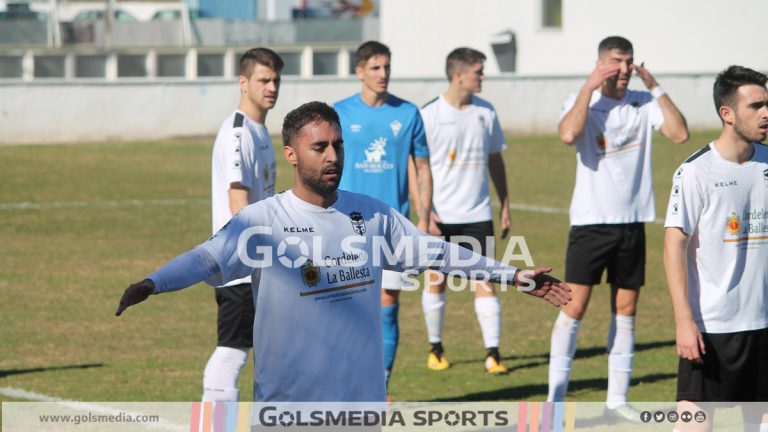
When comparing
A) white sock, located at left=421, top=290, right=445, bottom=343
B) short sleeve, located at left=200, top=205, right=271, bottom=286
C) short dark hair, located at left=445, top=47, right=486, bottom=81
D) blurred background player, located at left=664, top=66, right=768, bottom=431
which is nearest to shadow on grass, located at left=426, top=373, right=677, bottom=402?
white sock, located at left=421, top=290, right=445, bottom=343

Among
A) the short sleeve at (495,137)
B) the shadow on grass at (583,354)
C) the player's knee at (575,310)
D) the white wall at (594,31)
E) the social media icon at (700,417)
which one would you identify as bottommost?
the shadow on grass at (583,354)

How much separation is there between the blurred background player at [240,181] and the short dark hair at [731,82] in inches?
118

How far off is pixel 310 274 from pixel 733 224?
260cm

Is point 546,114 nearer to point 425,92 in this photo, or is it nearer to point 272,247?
point 425,92

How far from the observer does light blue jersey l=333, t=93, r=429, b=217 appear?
32.3ft

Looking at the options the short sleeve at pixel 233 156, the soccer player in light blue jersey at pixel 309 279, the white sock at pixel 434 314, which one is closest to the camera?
the soccer player in light blue jersey at pixel 309 279

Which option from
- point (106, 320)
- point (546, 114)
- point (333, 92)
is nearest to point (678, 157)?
point (546, 114)

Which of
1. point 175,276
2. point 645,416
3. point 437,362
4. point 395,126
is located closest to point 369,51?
point 395,126

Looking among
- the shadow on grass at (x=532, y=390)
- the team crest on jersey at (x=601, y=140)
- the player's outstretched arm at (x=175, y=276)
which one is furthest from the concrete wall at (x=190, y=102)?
the player's outstretched arm at (x=175, y=276)

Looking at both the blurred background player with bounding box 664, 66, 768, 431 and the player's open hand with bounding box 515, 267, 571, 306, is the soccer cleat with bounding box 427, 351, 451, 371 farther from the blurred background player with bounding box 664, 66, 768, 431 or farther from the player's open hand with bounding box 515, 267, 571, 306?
the player's open hand with bounding box 515, 267, 571, 306

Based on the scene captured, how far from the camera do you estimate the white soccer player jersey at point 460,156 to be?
38.1 ft

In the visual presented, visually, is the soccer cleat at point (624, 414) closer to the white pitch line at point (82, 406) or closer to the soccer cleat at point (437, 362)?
the soccer cleat at point (437, 362)

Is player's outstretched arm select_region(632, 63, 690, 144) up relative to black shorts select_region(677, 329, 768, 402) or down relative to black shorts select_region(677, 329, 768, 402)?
up

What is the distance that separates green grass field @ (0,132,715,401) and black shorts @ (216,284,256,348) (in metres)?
1.78
